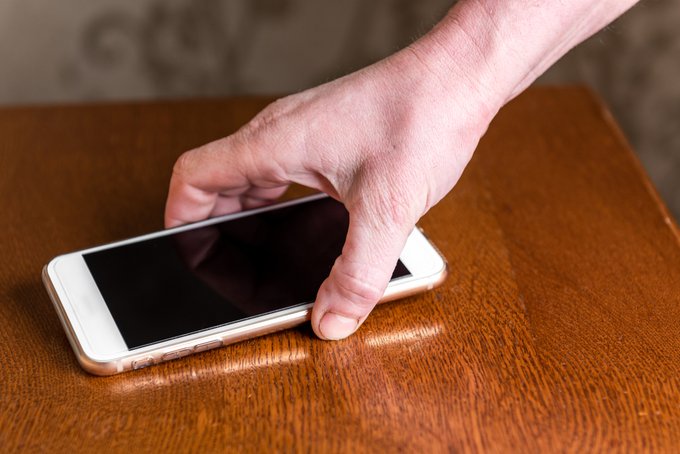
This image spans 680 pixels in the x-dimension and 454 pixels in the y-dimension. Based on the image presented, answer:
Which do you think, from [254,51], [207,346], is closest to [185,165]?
[207,346]

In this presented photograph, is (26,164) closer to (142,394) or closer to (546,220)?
(142,394)

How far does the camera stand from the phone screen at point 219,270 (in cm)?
47

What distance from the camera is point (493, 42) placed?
49 centimetres

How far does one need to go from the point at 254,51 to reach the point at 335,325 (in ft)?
2.65

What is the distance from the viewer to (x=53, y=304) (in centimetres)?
49

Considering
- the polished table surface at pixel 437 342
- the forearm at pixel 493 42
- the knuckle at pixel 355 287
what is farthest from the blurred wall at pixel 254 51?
the knuckle at pixel 355 287

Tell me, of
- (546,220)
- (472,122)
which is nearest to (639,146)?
(546,220)

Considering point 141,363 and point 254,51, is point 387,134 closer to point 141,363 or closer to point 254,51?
point 141,363

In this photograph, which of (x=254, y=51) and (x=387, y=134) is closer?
(x=387, y=134)

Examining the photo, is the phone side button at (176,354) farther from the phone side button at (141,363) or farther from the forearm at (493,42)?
the forearm at (493,42)

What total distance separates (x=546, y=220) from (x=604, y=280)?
0.08m

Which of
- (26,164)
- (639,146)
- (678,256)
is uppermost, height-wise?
(26,164)

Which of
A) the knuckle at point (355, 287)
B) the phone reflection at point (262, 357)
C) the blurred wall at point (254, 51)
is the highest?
the knuckle at point (355, 287)

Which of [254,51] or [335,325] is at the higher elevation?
[335,325]
